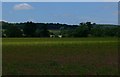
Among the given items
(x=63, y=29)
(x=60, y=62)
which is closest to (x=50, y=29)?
(x=63, y=29)

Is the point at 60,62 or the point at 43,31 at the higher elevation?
the point at 43,31

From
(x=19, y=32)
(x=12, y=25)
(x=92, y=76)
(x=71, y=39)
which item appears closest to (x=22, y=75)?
(x=92, y=76)

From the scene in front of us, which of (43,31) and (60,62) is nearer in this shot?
(60,62)

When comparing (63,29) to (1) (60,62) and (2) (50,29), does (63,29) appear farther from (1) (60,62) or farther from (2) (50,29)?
(1) (60,62)

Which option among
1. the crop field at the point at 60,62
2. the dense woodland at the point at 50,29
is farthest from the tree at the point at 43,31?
the crop field at the point at 60,62

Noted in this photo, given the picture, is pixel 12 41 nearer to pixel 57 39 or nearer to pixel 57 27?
pixel 57 39

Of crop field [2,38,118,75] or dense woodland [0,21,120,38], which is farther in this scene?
dense woodland [0,21,120,38]

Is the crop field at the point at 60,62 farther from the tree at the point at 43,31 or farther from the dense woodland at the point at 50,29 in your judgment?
the tree at the point at 43,31

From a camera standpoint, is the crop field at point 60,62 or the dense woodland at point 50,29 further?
the dense woodland at point 50,29

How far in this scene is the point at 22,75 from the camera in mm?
11164

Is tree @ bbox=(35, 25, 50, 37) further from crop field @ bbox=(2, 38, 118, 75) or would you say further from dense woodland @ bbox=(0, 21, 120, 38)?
crop field @ bbox=(2, 38, 118, 75)

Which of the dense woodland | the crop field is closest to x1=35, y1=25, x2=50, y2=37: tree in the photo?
the dense woodland

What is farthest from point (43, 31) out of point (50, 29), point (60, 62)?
point (60, 62)

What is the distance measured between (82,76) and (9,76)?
2.37 m
